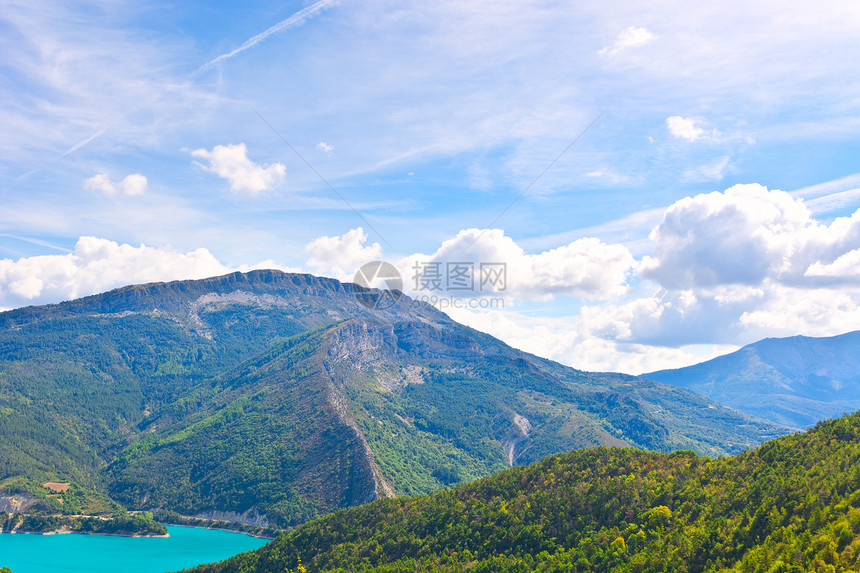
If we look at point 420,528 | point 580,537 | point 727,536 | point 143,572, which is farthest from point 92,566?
point 727,536

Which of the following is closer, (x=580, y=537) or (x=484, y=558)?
(x=580, y=537)

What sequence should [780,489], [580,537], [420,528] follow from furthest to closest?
[420,528], [580,537], [780,489]

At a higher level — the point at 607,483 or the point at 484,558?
the point at 607,483

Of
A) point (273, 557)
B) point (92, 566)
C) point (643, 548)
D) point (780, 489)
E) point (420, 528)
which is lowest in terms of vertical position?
point (92, 566)

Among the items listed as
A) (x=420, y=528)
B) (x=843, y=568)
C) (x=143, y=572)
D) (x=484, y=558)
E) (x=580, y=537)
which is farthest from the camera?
(x=143, y=572)

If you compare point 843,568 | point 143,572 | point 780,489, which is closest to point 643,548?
point 780,489

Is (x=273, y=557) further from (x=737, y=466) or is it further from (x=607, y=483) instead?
(x=737, y=466)
